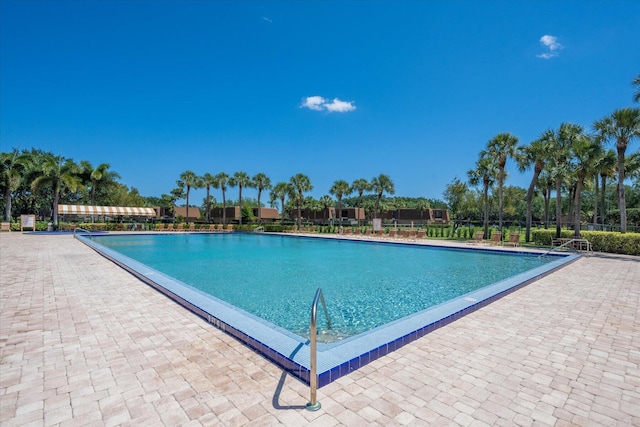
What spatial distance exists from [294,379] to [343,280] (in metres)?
5.98

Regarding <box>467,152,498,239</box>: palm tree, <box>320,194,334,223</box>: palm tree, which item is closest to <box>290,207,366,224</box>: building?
<box>320,194,334,223</box>: palm tree

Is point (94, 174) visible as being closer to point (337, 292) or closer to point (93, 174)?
point (93, 174)

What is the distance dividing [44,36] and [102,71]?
15.2 feet

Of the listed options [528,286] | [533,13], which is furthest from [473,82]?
[528,286]

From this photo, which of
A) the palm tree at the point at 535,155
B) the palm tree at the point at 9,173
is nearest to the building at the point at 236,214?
the palm tree at the point at 9,173

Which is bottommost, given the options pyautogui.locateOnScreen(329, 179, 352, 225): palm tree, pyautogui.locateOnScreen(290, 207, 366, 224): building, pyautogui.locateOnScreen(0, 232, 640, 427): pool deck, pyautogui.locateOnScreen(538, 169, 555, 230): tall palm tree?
pyautogui.locateOnScreen(0, 232, 640, 427): pool deck

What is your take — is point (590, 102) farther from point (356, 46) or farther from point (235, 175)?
point (235, 175)

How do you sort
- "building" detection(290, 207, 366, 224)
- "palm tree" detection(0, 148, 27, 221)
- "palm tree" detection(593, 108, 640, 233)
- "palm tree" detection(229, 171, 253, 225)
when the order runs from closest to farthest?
"palm tree" detection(593, 108, 640, 233) → "palm tree" detection(0, 148, 27, 221) → "palm tree" detection(229, 171, 253, 225) → "building" detection(290, 207, 366, 224)

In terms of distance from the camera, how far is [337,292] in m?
7.34

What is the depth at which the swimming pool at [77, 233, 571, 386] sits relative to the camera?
3.42 meters

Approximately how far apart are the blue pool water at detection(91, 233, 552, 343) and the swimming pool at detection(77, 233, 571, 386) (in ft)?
0.09

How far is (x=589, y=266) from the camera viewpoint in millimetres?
9750

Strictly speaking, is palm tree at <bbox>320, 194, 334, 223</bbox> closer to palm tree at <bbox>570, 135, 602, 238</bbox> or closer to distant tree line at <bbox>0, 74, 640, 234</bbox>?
distant tree line at <bbox>0, 74, 640, 234</bbox>

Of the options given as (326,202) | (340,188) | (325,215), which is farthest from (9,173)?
(325,215)
